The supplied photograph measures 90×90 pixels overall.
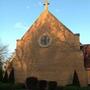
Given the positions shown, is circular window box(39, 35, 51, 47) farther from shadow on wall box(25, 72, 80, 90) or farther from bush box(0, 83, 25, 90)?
shadow on wall box(25, 72, 80, 90)

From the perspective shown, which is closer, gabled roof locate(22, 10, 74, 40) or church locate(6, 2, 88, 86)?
church locate(6, 2, 88, 86)

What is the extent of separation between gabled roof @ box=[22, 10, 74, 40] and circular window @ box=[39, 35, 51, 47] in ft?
6.13

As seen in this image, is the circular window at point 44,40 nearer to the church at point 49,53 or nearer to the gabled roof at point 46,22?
the church at point 49,53

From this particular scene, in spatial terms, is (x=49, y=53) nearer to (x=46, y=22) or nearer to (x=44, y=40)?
(x=44, y=40)

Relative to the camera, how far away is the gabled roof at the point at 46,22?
Answer: 156ft

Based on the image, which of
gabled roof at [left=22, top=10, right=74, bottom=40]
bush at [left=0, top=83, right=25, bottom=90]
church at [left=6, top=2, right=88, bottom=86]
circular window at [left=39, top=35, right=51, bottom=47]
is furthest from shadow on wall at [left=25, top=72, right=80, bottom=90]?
gabled roof at [left=22, top=10, right=74, bottom=40]

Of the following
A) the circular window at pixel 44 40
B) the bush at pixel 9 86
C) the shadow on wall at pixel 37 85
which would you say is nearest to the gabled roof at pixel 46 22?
the circular window at pixel 44 40

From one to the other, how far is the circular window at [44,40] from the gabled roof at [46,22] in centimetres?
187

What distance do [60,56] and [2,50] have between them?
12540 millimetres

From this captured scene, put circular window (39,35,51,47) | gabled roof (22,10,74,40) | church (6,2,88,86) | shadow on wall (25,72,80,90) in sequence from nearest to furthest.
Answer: shadow on wall (25,72,80,90) → church (6,2,88,86) → circular window (39,35,51,47) → gabled roof (22,10,74,40)

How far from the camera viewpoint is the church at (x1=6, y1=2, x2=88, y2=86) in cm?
4478

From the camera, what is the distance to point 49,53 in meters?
46.5

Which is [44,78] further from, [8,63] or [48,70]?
[8,63]

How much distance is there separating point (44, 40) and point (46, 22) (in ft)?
9.71
